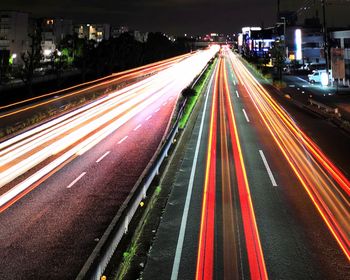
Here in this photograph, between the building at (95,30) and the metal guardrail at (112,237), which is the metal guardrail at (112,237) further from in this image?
the building at (95,30)

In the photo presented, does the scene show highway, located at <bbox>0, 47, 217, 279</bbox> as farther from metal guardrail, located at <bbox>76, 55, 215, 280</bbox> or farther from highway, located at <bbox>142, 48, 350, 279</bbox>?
highway, located at <bbox>142, 48, 350, 279</bbox>

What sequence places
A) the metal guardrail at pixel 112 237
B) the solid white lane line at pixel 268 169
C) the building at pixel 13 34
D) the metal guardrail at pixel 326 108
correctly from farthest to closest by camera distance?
the building at pixel 13 34 < the metal guardrail at pixel 326 108 < the solid white lane line at pixel 268 169 < the metal guardrail at pixel 112 237

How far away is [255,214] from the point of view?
425 inches

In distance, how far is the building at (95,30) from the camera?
156 metres

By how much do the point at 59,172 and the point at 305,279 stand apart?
10729mm

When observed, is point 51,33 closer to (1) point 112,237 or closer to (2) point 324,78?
(2) point 324,78

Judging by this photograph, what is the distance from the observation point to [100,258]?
699 cm

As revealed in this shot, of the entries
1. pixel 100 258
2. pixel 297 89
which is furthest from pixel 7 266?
pixel 297 89

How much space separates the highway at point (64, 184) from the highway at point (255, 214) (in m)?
1.93

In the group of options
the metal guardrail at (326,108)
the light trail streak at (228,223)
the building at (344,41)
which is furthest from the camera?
the building at (344,41)

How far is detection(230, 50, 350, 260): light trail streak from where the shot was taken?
402 inches

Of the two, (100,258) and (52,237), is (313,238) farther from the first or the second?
(52,237)

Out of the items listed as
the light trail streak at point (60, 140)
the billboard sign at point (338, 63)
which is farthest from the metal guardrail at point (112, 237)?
the billboard sign at point (338, 63)

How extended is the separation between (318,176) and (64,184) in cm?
925
